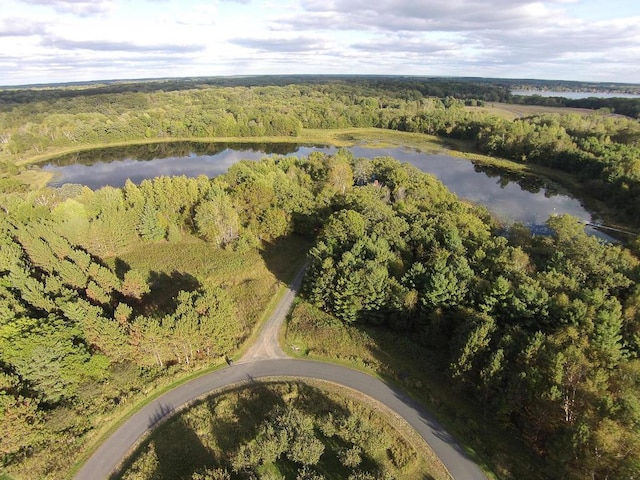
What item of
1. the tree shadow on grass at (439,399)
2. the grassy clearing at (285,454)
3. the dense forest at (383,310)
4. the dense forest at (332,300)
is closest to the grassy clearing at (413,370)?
the tree shadow on grass at (439,399)

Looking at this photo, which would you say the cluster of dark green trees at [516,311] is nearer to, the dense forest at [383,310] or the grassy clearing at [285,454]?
the dense forest at [383,310]

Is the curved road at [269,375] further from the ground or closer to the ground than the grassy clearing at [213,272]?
closer to the ground

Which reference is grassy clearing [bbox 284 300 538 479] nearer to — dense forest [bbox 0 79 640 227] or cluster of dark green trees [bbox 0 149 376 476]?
cluster of dark green trees [bbox 0 149 376 476]

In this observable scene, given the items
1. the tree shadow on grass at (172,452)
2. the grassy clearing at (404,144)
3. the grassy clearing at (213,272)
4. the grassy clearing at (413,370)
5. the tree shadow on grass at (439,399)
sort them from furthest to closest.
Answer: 1. the grassy clearing at (404,144)
2. the grassy clearing at (213,272)
3. the tree shadow on grass at (439,399)
4. the grassy clearing at (413,370)
5. the tree shadow on grass at (172,452)

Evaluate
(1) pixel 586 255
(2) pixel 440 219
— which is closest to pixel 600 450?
(1) pixel 586 255

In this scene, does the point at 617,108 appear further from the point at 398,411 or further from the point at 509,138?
the point at 398,411

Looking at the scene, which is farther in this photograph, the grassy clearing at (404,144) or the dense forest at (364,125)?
the grassy clearing at (404,144)

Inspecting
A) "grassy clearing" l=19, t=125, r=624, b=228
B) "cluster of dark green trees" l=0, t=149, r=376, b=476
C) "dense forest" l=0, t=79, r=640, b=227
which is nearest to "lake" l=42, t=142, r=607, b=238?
"grassy clearing" l=19, t=125, r=624, b=228

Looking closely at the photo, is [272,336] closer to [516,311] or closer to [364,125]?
[516,311]
